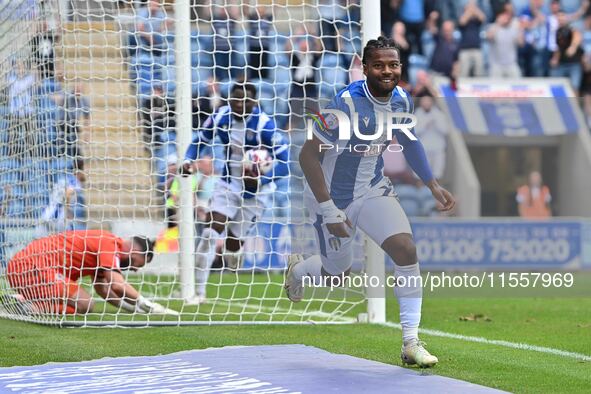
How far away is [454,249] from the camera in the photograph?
697 inches

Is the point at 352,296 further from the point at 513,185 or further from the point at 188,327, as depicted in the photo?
the point at 513,185

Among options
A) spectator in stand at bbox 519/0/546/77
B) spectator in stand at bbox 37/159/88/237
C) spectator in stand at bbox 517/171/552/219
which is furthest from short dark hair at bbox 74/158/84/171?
spectator in stand at bbox 519/0/546/77

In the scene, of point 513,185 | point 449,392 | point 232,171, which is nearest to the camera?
point 449,392

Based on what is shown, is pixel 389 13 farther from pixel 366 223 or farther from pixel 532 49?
pixel 366 223

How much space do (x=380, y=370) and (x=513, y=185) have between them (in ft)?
42.1

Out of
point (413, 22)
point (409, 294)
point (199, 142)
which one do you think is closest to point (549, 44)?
point (413, 22)

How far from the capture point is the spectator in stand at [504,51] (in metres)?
22.8

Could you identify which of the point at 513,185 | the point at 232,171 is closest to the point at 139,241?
the point at 232,171

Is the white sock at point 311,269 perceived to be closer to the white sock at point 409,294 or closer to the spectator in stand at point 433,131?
the white sock at point 409,294

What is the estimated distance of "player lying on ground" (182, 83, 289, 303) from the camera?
11344mm

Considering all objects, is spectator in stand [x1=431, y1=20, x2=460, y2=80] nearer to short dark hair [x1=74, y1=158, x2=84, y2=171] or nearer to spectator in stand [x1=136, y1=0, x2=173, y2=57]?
spectator in stand [x1=136, y1=0, x2=173, y2=57]

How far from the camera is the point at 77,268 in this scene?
994 centimetres

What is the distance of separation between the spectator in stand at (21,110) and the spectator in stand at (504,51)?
13089 millimetres

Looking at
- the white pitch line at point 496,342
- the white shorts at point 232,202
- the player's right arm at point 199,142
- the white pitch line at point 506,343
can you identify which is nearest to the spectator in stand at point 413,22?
Result: the white shorts at point 232,202
